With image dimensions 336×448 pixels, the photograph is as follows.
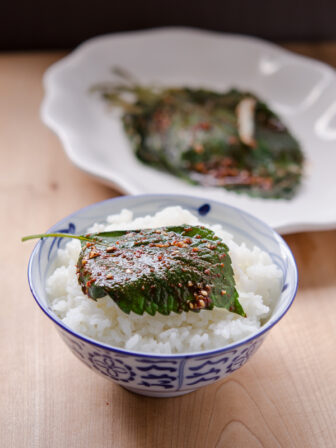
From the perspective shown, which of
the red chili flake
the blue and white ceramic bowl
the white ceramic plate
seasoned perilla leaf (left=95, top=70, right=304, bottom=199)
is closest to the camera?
the blue and white ceramic bowl

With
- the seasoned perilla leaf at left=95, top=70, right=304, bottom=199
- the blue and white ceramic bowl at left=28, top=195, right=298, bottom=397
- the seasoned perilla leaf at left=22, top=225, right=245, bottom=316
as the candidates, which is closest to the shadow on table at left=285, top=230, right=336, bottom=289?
the seasoned perilla leaf at left=95, top=70, right=304, bottom=199

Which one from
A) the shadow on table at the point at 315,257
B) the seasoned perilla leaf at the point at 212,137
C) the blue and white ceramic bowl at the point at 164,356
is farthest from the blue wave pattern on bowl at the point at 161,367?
the seasoned perilla leaf at the point at 212,137

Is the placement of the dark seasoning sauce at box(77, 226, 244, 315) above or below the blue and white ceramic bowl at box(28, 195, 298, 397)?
above

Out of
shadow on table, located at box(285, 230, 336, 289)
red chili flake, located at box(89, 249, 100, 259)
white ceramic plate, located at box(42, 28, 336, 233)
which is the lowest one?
shadow on table, located at box(285, 230, 336, 289)

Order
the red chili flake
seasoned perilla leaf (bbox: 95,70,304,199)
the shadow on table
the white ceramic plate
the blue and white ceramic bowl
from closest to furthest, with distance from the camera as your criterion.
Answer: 1. the blue and white ceramic bowl
2. the red chili flake
3. the shadow on table
4. the white ceramic plate
5. seasoned perilla leaf (bbox: 95,70,304,199)

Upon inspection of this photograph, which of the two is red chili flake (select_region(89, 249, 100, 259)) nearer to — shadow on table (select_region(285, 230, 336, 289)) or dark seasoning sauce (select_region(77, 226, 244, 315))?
dark seasoning sauce (select_region(77, 226, 244, 315))

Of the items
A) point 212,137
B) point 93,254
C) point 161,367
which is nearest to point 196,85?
point 212,137

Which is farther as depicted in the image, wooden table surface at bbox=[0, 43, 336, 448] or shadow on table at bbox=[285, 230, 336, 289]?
shadow on table at bbox=[285, 230, 336, 289]
